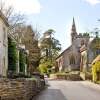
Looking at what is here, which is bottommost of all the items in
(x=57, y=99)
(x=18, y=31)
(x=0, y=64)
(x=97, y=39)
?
(x=57, y=99)

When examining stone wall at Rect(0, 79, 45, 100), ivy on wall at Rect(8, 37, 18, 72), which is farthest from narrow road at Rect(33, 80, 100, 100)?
stone wall at Rect(0, 79, 45, 100)

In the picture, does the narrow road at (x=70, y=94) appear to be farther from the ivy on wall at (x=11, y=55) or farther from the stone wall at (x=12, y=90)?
the stone wall at (x=12, y=90)

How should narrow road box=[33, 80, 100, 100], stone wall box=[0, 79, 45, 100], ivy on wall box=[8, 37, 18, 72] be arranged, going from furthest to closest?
ivy on wall box=[8, 37, 18, 72], narrow road box=[33, 80, 100, 100], stone wall box=[0, 79, 45, 100]

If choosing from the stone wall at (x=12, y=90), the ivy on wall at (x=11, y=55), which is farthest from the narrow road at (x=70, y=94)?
the stone wall at (x=12, y=90)

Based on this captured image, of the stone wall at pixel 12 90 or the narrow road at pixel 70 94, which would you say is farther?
the narrow road at pixel 70 94

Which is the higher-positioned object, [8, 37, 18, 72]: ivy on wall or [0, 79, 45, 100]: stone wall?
[8, 37, 18, 72]: ivy on wall

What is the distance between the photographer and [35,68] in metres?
91.1

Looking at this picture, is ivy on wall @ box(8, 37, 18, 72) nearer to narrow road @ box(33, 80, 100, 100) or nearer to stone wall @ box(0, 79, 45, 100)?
narrow road @ box(33, 80, 100, 100)

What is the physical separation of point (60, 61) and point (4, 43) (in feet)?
221

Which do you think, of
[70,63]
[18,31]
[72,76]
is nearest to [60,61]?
[70,63]

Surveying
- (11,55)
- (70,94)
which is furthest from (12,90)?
(11,55)

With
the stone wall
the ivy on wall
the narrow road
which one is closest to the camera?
the stone wall

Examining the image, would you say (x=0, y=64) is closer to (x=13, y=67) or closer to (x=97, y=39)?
(x=13, y=67)

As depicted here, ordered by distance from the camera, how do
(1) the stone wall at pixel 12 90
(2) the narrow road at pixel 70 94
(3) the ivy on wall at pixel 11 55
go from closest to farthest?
(1) the stone wall at pixel 12 90, (2) the narrow road at pixel 70 94, (3) the ivy on wall at pixel 11 55
